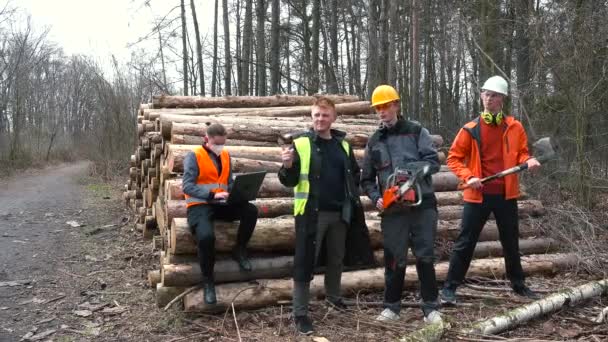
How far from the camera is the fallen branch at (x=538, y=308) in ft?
14.1

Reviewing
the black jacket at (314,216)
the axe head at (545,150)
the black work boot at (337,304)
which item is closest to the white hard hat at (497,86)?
Result: the axe head at (545,150)

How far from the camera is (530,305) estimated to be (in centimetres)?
464

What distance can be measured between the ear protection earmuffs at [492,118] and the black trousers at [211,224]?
2483 millimetres

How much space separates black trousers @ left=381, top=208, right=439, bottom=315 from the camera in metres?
4.55

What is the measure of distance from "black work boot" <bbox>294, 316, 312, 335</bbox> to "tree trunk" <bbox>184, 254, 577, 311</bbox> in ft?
2.56

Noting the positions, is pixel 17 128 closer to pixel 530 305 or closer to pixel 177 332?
pixel 177 332

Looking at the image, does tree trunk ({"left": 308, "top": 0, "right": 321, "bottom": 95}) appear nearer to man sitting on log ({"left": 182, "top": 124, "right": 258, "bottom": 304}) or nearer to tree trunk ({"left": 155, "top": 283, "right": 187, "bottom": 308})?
man sitting on log ({"left": 182, "top": 124, "right": 258, "bottom": 304})

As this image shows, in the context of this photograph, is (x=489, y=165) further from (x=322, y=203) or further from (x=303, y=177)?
(x=303, y=177)

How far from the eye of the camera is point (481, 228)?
16.9 ft

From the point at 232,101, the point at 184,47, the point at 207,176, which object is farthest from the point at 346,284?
the point at 184,47

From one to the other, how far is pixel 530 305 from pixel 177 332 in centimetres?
323

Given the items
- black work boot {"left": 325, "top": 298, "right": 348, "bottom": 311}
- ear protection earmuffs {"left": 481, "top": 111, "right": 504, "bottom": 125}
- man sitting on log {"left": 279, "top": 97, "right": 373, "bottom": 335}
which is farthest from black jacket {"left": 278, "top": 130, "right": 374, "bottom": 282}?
ear protection earmuffs {"left": 481, "top": 111, "right": 504, "bottom": 125}

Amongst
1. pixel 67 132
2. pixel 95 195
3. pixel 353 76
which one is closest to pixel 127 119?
pixel 95 195

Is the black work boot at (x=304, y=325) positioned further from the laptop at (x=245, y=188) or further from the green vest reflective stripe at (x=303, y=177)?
the laptop at (x=245, y=188)
